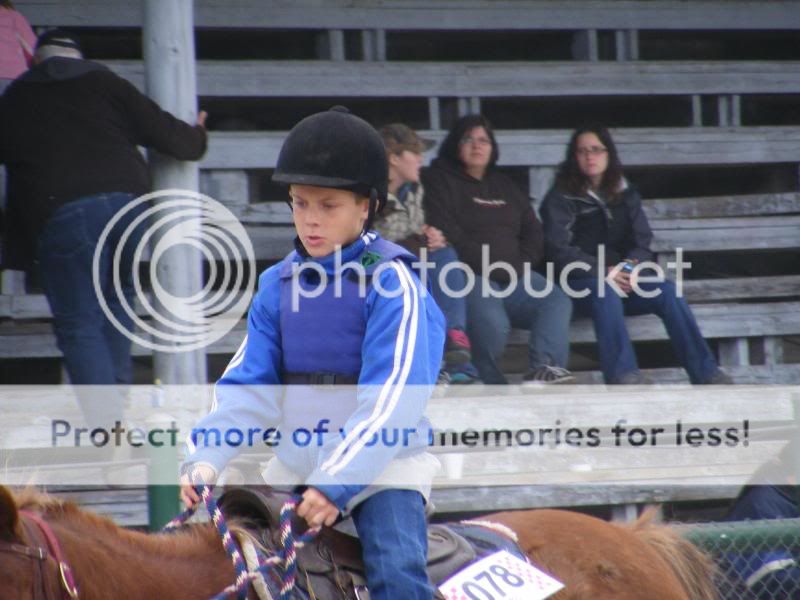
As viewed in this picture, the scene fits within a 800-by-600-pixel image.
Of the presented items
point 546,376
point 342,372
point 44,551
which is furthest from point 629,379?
point 44,551

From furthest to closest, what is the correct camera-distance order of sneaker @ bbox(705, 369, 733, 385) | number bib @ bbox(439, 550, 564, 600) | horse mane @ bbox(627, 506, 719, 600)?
sneaker @ bbox(705, 369, 733, 385) → horse mane @ bbox(627, 506, 719, 600) → number bib @ bbox(439, 550, 564, 600)

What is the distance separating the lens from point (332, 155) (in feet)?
9.41

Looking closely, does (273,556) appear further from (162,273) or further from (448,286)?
(448,286)

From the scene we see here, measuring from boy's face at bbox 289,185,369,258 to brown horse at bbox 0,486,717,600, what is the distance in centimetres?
75

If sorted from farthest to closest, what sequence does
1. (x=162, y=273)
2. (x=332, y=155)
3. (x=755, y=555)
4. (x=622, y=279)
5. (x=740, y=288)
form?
(x=740, y=288) < (x=622, y=279) < (x=162, y=273) < (x=755, y=555) < (x=332, y=155)

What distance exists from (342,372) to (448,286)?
3.29 metres

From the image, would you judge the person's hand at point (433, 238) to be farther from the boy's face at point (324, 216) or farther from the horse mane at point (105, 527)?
the horse mane at point (105, 527)

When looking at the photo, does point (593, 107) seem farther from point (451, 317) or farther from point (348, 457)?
point (348, 457)

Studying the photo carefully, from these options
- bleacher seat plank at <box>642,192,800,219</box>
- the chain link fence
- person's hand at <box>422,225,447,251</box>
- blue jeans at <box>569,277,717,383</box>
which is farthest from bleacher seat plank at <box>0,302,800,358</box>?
the chain link fence

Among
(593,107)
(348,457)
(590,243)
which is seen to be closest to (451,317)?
(590,243)

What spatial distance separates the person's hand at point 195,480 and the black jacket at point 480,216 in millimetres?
3599

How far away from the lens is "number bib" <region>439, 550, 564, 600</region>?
3.11m

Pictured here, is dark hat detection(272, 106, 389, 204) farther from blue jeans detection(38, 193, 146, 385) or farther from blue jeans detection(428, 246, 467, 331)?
blue jeans detection(428, 246, 467, 331)

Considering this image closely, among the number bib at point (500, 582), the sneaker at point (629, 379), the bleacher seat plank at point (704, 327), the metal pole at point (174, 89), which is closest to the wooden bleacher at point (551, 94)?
the bleacher seat plank at point (704, 327)
